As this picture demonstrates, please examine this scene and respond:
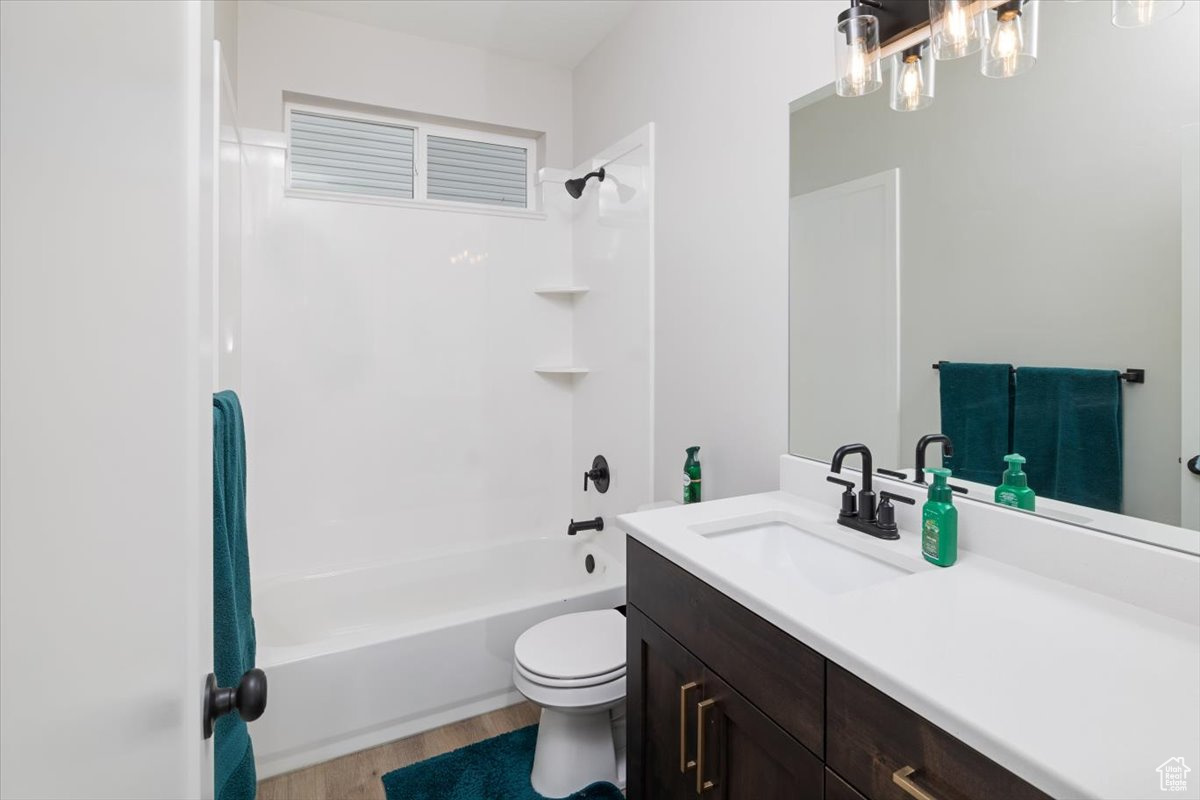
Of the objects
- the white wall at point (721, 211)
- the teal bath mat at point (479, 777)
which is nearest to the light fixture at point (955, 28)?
the white wall at point (721, 211)

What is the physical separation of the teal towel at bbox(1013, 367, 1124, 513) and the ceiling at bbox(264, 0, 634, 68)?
7.04 ft

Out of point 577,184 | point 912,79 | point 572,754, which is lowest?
point 572,754

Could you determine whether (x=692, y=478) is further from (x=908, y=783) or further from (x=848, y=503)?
(x=908, y=783)

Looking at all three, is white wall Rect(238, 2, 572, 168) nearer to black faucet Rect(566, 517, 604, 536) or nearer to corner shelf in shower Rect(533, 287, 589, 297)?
corner shelf in shower Rect(533, 287, 589, 297)

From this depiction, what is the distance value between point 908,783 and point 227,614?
107cm

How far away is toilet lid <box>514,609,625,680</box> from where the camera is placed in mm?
1651

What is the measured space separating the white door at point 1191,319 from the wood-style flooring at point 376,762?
6.39ft

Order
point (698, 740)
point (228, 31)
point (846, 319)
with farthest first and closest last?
point (228, 31) < point (846, 319) < point (698, 740)

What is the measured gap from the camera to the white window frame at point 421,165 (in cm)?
249

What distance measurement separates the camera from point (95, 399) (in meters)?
0.28

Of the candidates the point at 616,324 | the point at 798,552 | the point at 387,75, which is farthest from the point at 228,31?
the point at 798,552

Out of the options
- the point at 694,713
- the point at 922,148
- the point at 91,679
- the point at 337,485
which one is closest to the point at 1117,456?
the point at 922,148

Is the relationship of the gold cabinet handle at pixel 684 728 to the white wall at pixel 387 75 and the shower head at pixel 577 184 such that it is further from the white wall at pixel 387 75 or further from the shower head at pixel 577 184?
the white wall at pixel 387 75

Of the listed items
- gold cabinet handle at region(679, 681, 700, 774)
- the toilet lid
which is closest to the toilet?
the toilet lid
